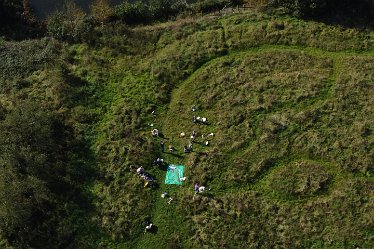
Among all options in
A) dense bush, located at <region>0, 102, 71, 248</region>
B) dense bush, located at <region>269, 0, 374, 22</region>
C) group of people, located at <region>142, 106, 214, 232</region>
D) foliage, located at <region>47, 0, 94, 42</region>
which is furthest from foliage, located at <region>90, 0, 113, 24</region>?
dense bush, located at <region>269, 0, 374, 22</region>

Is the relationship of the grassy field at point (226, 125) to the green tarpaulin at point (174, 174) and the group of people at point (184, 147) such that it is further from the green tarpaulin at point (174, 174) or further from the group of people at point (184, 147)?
the green tarpaulin at point (174, 174)

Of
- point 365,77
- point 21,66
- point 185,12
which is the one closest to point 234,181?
point 365,77

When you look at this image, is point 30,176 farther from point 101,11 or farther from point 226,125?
point 101,11

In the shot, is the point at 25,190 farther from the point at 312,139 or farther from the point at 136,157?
the point at 312,139

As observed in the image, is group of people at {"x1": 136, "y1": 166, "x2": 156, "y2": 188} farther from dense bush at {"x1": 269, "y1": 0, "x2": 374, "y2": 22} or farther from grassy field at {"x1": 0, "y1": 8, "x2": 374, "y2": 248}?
dense bush at {"x1": 269, "y1": 0, "x2": 374, "y2": 22}

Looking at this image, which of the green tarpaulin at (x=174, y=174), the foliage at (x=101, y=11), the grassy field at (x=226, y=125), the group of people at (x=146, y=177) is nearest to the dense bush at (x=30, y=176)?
the grassy field at (x=226, y=125)

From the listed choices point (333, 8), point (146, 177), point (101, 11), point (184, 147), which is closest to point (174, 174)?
point (146, 177)
